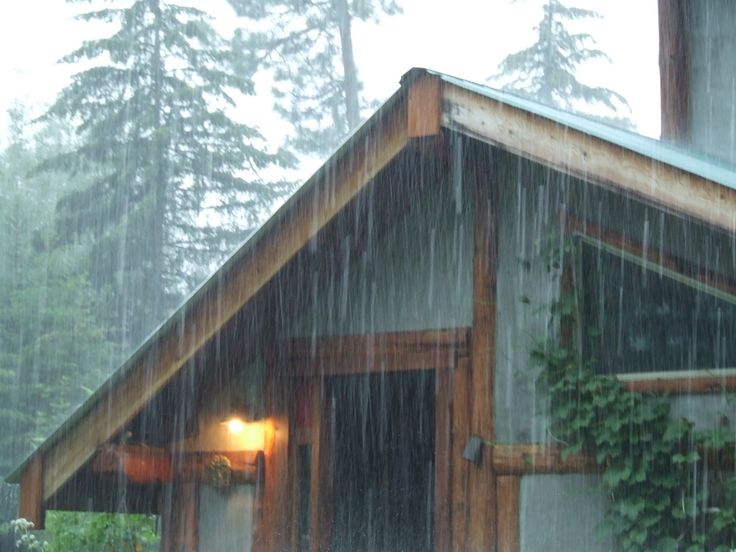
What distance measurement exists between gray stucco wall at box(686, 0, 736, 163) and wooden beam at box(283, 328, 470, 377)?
3.22 metres

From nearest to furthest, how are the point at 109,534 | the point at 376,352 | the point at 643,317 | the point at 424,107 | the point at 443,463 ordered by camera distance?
the point at 424,107 < the point at 643,317 < the point at 443,463 < the point at 376,352 < the point at 109,534

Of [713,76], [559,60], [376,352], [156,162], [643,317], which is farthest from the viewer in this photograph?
[559,60]

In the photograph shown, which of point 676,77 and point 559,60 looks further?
point 559,60

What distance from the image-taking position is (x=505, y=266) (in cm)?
662

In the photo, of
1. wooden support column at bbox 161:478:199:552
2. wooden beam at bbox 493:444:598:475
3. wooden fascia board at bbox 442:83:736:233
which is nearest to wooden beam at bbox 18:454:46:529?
wooden support column at bbox 161:478:199:552

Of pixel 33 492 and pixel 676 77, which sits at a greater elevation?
pixel 676 77

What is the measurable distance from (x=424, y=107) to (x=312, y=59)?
19995 millimetres

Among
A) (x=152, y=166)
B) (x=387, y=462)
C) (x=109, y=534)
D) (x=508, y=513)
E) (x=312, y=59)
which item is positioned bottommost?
(x=109, y=534)

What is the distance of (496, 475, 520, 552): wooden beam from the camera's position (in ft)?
20.6

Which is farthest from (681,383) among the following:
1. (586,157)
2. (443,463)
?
(443,463)

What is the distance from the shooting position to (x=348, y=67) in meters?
24.9

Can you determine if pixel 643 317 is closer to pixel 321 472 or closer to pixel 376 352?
pixel 376 352

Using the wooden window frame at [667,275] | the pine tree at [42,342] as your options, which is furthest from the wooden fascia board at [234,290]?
the pine tree at [42,342]

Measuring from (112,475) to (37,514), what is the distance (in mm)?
586
